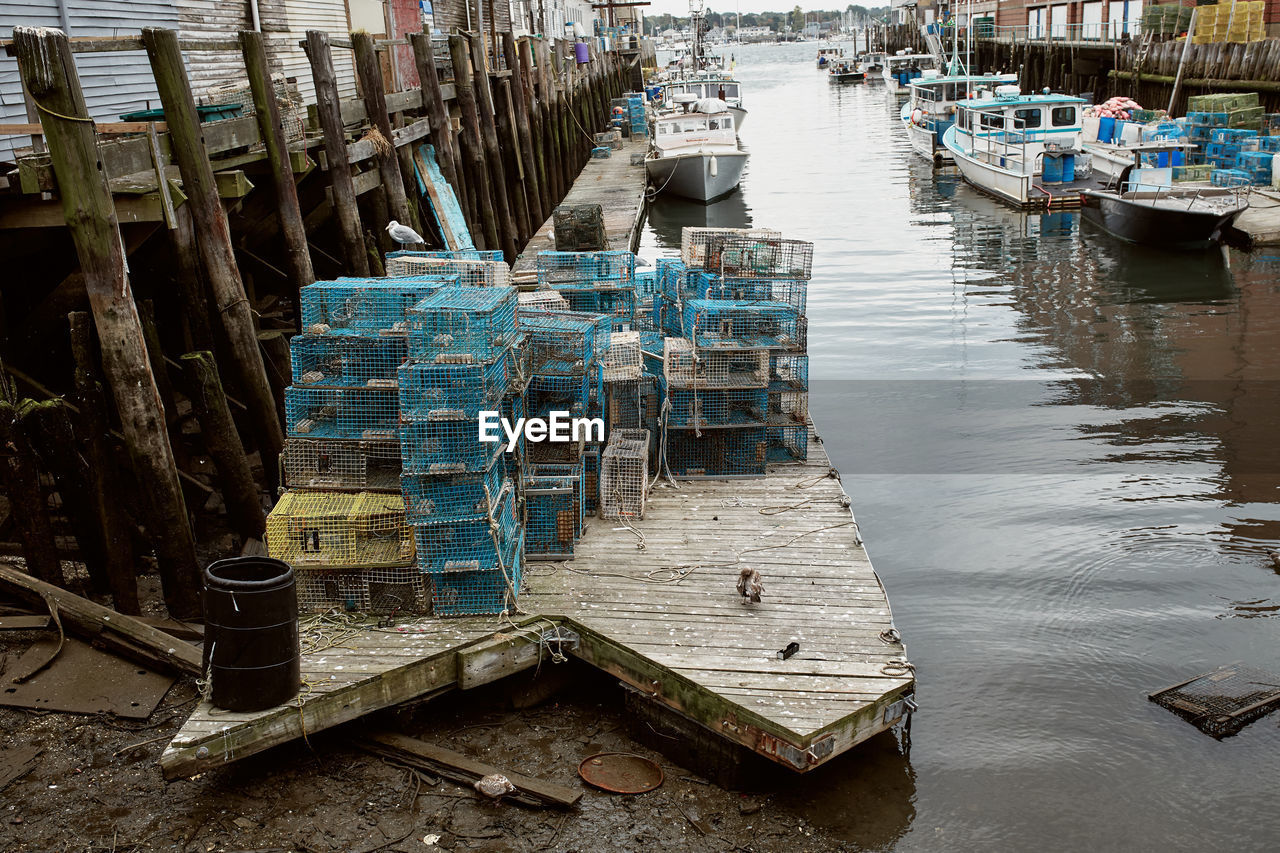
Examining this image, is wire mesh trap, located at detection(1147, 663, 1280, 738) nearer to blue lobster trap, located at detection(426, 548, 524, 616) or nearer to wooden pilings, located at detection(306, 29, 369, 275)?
blue lobster trap, located at detection(426, 548, 524, 616)

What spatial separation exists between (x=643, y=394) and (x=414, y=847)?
4.81m

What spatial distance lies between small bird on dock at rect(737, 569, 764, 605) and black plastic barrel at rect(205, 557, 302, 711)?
2.81 m

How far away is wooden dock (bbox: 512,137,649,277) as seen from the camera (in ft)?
62.0

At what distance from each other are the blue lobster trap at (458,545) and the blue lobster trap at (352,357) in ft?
→ 3.50

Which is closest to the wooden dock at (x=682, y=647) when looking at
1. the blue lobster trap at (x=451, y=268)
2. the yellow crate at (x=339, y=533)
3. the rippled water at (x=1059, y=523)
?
the yellow crate at (x=339, y=533)

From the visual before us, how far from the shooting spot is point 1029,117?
31.2m

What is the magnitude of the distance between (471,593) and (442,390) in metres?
1.32

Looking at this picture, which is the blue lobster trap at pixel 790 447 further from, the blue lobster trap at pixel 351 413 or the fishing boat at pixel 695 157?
the fishing boat at pixel 695 157

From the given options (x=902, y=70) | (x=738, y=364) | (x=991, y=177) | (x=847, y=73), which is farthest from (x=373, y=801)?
(x=847, y=73)

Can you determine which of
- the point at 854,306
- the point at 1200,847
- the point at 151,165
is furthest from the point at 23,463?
the point at 854,306

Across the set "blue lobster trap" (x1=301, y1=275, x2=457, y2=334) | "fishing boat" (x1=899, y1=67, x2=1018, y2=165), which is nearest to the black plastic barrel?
"blue lobster trap" (x1=301, y1=275, x2=457, y2=334)

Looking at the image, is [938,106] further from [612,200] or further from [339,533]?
[339,533]

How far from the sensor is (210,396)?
7.86 m

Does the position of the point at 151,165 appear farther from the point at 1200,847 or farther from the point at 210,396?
the point at 1200,847
